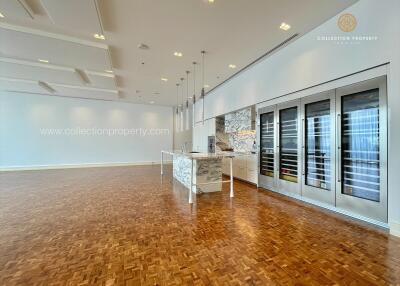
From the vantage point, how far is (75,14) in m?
3.13

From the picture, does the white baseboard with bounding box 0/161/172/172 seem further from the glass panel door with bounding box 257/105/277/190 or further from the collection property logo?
the collection property logo

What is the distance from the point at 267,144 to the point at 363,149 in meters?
2.22

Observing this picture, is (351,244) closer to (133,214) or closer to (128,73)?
(133,214)

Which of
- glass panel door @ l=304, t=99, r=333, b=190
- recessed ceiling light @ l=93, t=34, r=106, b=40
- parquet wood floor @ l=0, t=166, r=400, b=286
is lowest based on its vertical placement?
parquet wood floor @ l=0, t=166, r=400, b=286

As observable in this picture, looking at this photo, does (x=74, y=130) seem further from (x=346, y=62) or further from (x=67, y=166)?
(x=346, y=62)

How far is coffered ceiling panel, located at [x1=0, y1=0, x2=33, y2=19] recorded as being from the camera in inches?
113

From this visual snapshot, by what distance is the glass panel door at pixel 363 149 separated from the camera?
273cm

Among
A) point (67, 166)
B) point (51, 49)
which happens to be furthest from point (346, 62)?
point (67, 166)

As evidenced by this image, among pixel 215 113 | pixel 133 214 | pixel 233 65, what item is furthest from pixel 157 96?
pixel 133 214

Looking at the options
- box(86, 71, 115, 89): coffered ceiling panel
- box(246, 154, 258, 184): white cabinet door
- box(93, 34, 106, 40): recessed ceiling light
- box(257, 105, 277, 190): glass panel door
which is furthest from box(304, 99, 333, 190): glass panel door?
box(86, 71, 115, 89): coffered ceiling panel

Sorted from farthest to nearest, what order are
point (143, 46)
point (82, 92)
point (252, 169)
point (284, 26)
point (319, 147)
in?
point (82, 92)
point (252, 169)
point (143, 46)
point (319, 147)
point (284, 26)

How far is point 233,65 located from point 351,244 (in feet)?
15.9

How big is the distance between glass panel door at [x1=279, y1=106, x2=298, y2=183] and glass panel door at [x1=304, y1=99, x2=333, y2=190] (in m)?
0.29

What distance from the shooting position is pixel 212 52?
469 centimetres
